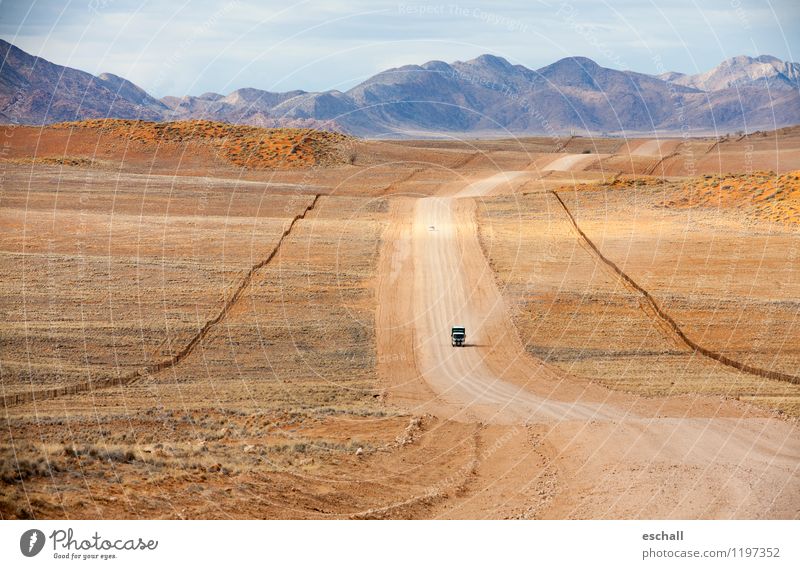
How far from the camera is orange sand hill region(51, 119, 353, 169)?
125m

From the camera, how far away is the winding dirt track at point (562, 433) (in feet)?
79.2

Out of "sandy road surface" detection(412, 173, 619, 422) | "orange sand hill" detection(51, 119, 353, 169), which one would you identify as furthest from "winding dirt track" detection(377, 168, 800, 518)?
"orange sand hill" detection(51, 119, 353, 169)

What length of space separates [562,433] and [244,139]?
346ft

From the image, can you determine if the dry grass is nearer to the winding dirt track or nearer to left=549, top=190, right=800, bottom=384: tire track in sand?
left=549, top=190, right=800, bottom=384: tire track in sand

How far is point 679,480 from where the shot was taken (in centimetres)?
2545

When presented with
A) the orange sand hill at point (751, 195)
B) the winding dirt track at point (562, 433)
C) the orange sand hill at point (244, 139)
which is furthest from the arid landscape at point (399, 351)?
the orange sand hill at point (244, 139)

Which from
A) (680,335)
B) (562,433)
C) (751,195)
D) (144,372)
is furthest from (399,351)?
(751,195)

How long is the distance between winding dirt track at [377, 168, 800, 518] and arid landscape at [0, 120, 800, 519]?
14cm

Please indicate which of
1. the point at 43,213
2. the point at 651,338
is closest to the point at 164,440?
the point at 651,338

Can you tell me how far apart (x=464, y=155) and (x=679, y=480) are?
118m

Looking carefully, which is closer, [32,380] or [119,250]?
[32,380]

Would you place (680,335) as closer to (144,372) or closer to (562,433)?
(562,433)

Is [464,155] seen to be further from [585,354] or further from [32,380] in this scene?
[32,380]

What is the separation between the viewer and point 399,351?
46.8 meters
